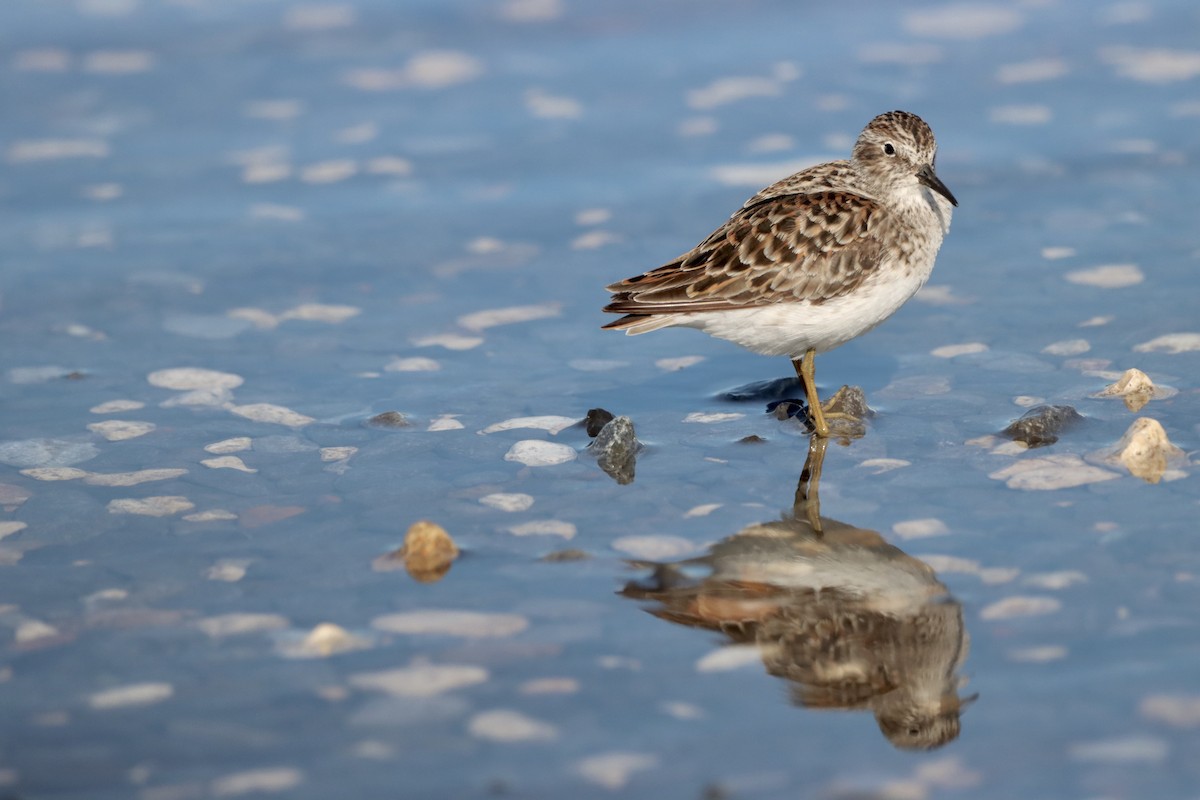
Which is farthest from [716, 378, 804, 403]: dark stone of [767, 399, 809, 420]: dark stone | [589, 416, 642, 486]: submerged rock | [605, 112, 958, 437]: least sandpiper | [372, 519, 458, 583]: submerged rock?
[372, 519, 458, 583]: submerged rock

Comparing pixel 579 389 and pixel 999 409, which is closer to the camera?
pixel 999 409

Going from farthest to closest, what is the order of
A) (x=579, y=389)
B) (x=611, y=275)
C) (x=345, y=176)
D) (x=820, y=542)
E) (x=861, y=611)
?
(x=345, y=176) → (x=611, y=275) → (x=579, y=389) → (x=820, y=542) → (x=861, y=611)

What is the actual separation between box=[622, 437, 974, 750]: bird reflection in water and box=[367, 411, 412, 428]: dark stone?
2.32 m

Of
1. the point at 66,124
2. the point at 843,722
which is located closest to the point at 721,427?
the point at 843,722

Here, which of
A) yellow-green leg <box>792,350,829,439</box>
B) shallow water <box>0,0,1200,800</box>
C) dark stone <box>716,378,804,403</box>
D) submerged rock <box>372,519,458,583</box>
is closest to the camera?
shallow water <box>0,0,1200,800</box>

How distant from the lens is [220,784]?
5328 mm

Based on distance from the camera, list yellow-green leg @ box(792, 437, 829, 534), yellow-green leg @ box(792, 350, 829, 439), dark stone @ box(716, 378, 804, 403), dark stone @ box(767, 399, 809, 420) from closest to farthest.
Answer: yellow-green leg @ box(792, 437, 829, 534), yellow-green leg @ box(792, 350, 829, 439), dark stone @ box(767, 399, 809, 420), dark stone @ box(716, 378, 804, 403)

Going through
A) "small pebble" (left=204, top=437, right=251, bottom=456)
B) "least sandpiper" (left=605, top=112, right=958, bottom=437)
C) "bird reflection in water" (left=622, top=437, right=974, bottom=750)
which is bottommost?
"bird reflection in water" (left=622, top=437, right=974, bottom=750)

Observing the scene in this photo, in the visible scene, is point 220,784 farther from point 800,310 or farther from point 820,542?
point 800,310

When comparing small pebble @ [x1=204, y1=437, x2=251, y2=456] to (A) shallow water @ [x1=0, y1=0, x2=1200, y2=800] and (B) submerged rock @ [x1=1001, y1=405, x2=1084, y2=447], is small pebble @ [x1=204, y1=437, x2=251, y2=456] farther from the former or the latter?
(B) submerged rock @ [x1=1001, y1=405, x2=1084, y2=447]

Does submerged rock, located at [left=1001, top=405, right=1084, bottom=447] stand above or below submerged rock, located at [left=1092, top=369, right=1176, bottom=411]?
below

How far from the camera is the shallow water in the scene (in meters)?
5.57

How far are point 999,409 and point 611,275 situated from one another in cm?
323

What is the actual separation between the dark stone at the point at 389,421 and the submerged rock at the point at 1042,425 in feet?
10.9
